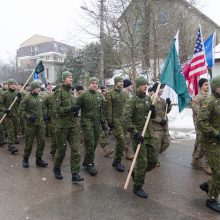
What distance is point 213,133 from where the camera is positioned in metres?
5.31

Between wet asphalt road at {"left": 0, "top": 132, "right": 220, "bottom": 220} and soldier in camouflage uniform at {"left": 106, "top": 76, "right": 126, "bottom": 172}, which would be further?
soldier in camouflage uniform at {"left": 106, "top": 76, "right": 126, "bottom": 172}

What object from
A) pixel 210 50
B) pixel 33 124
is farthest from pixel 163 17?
pixel 33 124

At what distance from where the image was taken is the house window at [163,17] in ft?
68.9

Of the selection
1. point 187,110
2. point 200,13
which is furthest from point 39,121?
point 200,13

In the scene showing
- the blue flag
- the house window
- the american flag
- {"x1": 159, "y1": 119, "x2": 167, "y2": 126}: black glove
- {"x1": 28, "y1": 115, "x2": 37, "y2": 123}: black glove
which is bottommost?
{"x1": 159, "y1": 119, "x2": 167, "y2": 126}: black glove

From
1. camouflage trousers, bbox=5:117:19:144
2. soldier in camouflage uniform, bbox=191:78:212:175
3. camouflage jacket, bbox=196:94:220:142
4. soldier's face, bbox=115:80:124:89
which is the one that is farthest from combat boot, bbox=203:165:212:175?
camouflage trousers, bbox=5:117:19:144

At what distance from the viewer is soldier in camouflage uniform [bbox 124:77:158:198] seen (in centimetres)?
596

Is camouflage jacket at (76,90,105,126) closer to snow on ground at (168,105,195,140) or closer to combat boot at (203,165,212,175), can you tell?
combat boot at (203,165,212,175)

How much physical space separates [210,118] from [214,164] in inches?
26.9

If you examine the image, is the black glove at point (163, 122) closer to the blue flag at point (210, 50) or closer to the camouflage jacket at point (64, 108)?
the camouflage jacket at point (64, 108)

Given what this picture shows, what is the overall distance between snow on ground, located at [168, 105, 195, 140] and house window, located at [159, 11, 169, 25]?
5303 mm

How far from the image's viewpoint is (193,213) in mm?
5363

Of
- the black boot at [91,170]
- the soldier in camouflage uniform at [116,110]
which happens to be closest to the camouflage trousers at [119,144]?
the soldier in camouflage uniform at [116,110]

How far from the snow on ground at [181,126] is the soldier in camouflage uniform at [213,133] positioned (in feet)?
21.3
